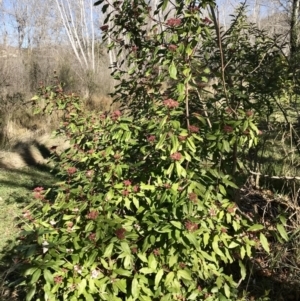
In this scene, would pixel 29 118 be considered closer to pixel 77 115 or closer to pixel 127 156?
pixel 77 115

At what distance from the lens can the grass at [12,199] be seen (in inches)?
124

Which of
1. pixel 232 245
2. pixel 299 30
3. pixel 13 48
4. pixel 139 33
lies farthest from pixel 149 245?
pixel 13 48

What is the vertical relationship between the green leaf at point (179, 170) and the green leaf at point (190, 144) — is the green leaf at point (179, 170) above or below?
below

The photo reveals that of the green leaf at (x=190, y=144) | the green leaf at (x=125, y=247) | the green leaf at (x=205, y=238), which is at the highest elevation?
the green leaf at (x=190, y=144)

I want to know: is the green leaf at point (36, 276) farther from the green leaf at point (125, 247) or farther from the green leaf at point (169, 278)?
the green leaf at point (169, 278)

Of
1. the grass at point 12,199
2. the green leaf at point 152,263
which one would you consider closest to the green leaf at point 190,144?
the green leaf at point 152,263

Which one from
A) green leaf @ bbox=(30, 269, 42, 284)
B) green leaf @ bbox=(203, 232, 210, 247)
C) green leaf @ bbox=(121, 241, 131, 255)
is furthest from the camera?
green leaf @ bbox=(203, 232, 210, 247)

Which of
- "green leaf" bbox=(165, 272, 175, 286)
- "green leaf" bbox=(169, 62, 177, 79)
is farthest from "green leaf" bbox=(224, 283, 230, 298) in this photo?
"green leaf" bbox=(169, 62, 177, 79)

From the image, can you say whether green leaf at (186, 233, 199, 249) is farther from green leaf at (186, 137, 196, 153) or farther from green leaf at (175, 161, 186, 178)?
green leaf at (186, 137, 196, 153)

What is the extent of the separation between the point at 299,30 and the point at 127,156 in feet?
9.72

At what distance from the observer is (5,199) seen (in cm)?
488

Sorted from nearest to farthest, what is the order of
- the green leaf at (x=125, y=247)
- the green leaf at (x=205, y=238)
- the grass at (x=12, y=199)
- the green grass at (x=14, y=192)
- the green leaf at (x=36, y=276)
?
the green leaf at (x=36, y=276)
the green leaf at (x=125, y=247)
the green leaf at (x=205, y=238)
the grass at (x=12, y=199)
the green grass at (x=14, y=192)

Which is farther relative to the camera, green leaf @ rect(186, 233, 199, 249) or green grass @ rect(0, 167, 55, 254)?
green grass @ rect(0, 167, 55, 254)

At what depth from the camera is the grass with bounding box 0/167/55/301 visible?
Result: 3146 mm
